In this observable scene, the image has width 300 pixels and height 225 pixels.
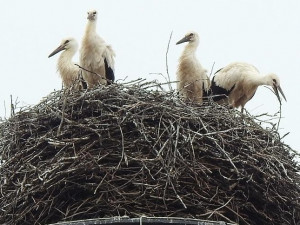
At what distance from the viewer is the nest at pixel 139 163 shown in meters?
6.43

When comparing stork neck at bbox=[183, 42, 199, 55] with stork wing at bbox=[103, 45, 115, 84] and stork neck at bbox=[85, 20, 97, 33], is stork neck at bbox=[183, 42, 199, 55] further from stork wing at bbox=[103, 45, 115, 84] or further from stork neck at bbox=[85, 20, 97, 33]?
stork neck at bbox=[85, 20, 97, 33]

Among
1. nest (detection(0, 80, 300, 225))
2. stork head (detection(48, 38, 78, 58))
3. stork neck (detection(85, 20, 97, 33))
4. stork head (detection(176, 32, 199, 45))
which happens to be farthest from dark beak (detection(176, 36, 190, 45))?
nest (detection(0, 80, 300, 225))

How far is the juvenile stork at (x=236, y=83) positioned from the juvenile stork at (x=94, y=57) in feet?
3.77

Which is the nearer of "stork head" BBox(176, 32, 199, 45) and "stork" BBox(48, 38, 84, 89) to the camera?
Result: "stork" BBox(48, 38, 84, 89)

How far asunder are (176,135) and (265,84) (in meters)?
2.53

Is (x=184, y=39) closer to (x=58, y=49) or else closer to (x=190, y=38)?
(x=190, y=38)

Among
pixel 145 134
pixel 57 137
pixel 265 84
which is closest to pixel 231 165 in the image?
pixel 145 134

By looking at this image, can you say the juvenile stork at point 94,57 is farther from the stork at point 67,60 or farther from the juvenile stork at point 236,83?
the juvenile stork at point 236,83

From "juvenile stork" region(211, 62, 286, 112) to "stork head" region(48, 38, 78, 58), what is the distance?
1457 mm

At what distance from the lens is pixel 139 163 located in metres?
6.56

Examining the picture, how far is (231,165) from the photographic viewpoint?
6.74m

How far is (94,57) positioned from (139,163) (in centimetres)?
244

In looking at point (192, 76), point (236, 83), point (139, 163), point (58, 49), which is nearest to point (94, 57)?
point (58, 49)

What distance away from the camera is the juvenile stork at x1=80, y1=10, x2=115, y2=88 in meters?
8.77
